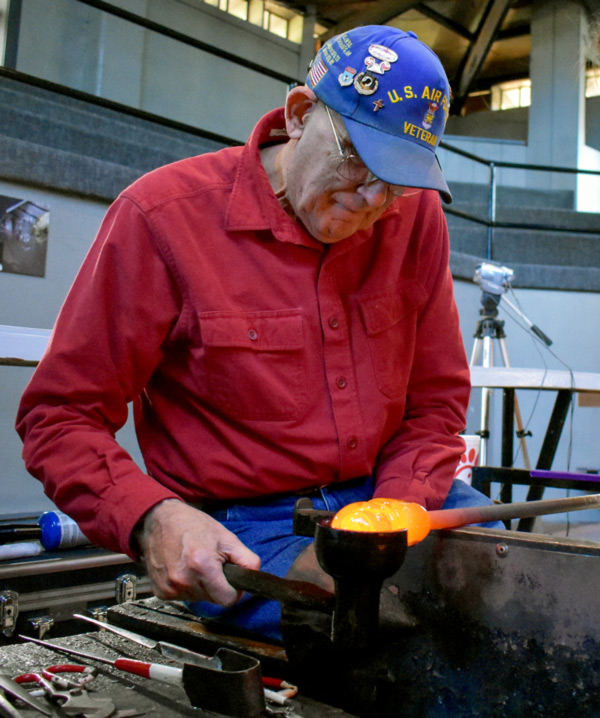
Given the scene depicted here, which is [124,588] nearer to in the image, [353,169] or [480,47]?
[353,169]

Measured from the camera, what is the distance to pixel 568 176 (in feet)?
24.5

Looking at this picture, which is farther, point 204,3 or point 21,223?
point 204,3

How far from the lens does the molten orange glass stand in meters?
0.67

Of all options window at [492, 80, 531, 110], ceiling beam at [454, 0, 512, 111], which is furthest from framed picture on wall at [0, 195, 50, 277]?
window at [492, 80, 531, 110]

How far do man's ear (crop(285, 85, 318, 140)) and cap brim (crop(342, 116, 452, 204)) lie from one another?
98 millimetres

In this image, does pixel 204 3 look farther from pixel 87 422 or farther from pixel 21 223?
pixel 87 422

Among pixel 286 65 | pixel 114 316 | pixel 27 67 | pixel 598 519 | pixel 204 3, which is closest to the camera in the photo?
pixel 114 316

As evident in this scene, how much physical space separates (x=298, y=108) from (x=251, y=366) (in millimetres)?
391

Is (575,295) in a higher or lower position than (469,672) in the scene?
higher

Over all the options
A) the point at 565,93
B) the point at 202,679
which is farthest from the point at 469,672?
the point at 565,93

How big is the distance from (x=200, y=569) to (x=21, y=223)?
2.26 metres

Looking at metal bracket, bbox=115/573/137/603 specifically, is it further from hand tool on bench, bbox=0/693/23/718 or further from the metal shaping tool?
hand tool on bench, bbox=0/693/23/718

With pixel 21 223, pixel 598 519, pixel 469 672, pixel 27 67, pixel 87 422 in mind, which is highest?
pixel 27 67

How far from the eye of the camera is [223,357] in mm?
1002
